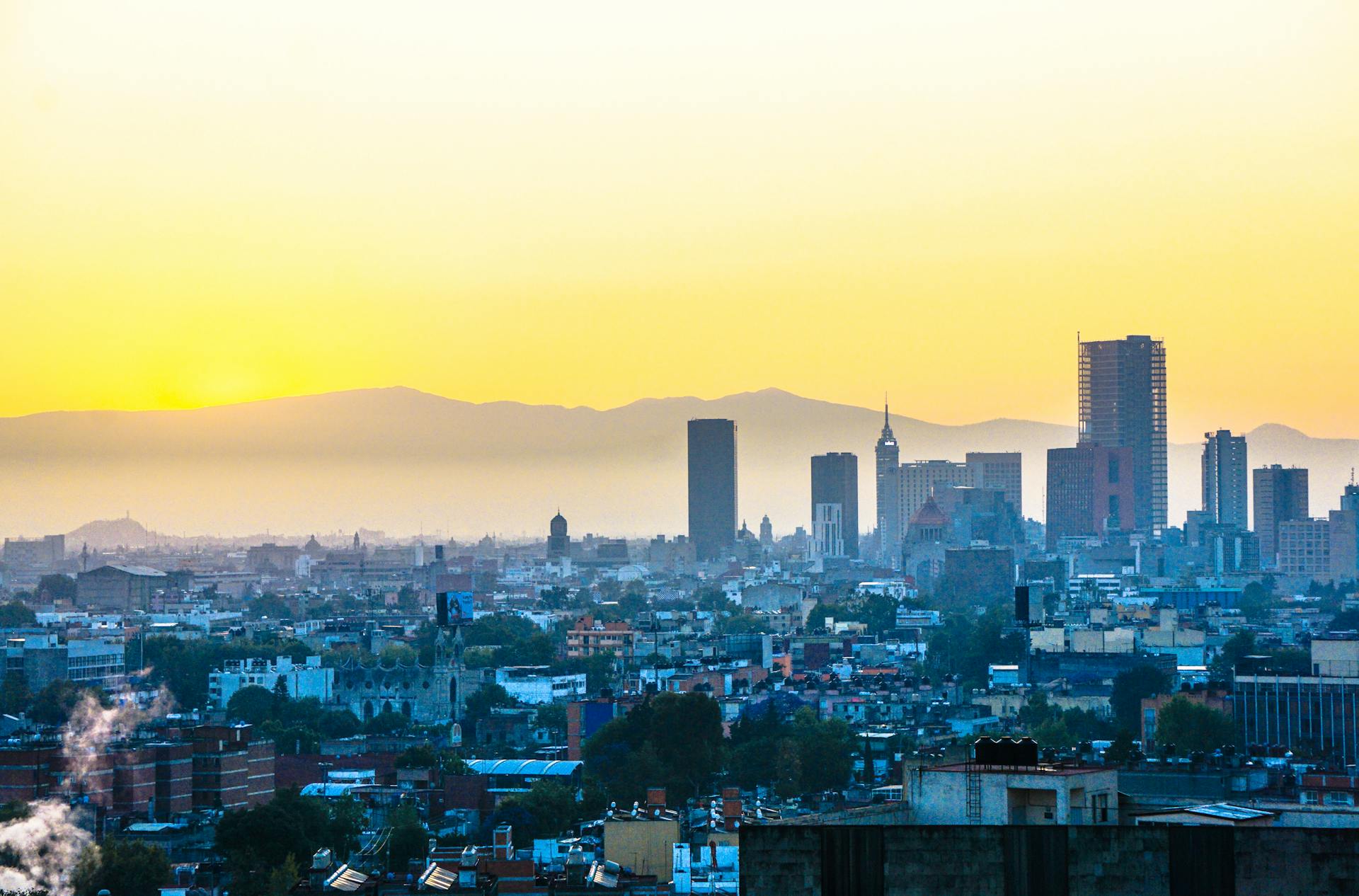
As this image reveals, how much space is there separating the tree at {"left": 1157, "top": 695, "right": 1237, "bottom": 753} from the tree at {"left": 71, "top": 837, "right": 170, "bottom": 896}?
25.6 metres

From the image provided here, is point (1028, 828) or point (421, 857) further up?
point (1028, 828)

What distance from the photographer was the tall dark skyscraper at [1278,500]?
194m

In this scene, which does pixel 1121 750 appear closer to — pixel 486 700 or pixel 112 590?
pixel 486 700

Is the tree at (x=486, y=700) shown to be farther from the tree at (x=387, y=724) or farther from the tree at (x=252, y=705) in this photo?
the tree at (x=252, y=705)

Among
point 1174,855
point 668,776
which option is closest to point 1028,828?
point 1174,855

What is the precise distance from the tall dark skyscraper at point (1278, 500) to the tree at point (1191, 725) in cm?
13895

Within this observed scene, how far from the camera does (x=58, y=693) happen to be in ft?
237

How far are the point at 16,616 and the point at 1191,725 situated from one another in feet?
260

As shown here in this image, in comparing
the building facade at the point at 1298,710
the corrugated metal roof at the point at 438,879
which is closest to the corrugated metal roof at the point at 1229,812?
the corrugated metal roof at the point at 438,879

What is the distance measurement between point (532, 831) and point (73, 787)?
988 centimetres

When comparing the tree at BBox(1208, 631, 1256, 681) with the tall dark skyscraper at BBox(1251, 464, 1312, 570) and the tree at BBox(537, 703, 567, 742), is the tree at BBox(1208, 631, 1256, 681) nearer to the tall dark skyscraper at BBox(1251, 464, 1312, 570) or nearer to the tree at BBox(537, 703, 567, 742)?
the tree at BBox(537, 703, 567, 742)

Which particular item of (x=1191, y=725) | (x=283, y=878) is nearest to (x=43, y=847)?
(x=283, y=878)

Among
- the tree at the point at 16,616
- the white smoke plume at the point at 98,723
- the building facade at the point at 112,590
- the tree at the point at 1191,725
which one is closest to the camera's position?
the white smoke plume at the point at 98,723

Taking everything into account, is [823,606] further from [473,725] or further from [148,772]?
[148,772]
